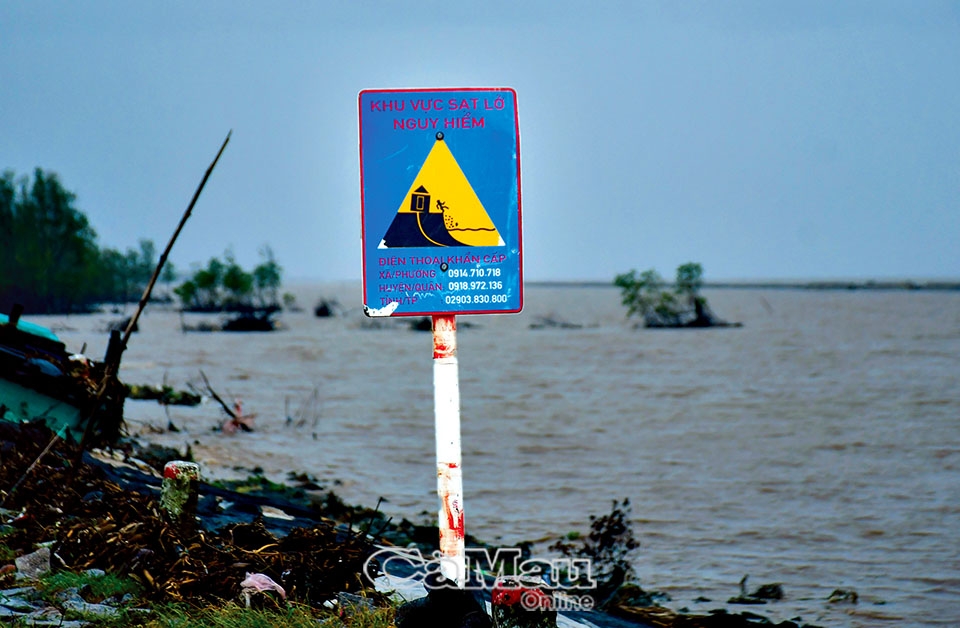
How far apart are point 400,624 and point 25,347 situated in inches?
276

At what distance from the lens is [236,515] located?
7.91 m

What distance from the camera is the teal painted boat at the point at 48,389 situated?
9586 millimetres

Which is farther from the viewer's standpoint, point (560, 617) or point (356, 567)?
point (560, 617)

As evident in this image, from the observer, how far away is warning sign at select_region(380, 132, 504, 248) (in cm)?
468

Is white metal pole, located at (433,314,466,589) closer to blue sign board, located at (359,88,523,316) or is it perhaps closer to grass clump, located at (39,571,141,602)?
blue sign board, located at (359,88,523,316)

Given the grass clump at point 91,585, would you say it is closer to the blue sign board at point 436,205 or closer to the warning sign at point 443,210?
the blue sign board at point 436,205

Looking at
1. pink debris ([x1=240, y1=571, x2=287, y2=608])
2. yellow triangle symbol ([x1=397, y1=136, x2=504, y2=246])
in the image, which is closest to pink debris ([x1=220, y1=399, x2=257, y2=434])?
pink debris ([x1=240, y1=571, x2=287, y2=608])

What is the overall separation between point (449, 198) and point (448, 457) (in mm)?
1309

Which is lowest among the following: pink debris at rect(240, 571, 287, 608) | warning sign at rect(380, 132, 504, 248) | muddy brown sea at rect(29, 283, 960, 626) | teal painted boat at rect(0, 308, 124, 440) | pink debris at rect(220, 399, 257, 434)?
muddy brown sea at rect(29, 283, 960, 626)

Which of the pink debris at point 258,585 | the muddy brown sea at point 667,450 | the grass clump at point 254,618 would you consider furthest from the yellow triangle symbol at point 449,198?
the muddy brown sea at point 667,450

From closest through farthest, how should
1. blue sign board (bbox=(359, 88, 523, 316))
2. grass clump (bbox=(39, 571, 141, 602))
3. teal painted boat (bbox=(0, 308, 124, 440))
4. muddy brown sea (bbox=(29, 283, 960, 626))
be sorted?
blue sign board (bbox=(359, 88, 523, 316))
grass clump (bbox=(39, 571, 141, 602))
teal painted boat (bbox=(0, 308, 124, 440))
muddy brown sea (bbox=(29, 283, 960, 626))

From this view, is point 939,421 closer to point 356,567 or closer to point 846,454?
point 846,454

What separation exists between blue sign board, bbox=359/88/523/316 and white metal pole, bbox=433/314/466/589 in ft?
0.52

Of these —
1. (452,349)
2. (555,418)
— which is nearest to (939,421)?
(555,418)
